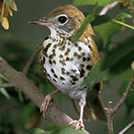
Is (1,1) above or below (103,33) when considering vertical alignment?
above

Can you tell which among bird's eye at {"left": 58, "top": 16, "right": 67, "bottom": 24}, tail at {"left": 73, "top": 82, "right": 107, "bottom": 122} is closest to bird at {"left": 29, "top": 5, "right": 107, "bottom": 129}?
bird's eye at {"left": 58, "top": 16, "right": 67, "bottom": 24}

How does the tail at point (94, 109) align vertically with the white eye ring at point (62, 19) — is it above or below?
below

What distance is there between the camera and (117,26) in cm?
76

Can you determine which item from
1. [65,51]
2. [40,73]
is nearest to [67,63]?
[65,51]

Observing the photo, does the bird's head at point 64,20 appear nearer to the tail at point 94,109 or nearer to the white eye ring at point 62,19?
the white eye ring at point 62,19

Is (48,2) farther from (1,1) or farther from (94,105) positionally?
(1,1)

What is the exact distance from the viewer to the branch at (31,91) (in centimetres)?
80

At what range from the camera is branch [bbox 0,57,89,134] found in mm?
801

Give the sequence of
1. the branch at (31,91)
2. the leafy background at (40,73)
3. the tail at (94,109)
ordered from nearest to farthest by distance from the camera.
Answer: the leafy background at (40,73) → the branch at (31,91) → the tail at (94,109)

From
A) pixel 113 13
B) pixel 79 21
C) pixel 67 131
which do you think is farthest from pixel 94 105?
pixel 113 13

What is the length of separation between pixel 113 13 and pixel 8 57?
140 centimetres

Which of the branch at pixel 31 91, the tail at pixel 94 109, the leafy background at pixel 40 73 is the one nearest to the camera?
the leafy background at pixel 40 73

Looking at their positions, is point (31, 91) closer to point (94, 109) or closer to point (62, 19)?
point (62, 19)

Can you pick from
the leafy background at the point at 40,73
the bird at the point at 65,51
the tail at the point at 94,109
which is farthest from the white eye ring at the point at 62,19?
the tail at the point at 94,109
